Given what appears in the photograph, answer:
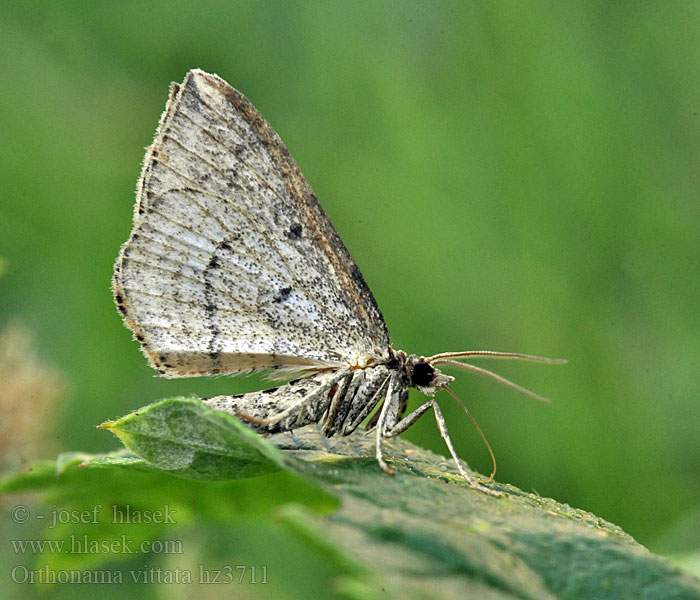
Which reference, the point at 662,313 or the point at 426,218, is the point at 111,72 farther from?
the point at 662,313

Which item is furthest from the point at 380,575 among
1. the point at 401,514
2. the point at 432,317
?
→ the point at 432,317

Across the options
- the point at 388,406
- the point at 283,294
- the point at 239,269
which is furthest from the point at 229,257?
the point at 388,406

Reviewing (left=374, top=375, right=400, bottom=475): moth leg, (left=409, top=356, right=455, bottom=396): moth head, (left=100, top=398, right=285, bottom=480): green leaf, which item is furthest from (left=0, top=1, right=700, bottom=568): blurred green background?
(left=100, top=398, right=285, bottom=480): green leaf

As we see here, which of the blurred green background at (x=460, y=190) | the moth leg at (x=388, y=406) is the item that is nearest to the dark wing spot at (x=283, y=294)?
the moth leg at (x=388, y=406)

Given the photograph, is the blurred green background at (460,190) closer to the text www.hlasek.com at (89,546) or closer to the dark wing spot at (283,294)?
the text www.hlasek.com at (89,546)

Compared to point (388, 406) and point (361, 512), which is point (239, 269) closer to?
point (388, 406)
